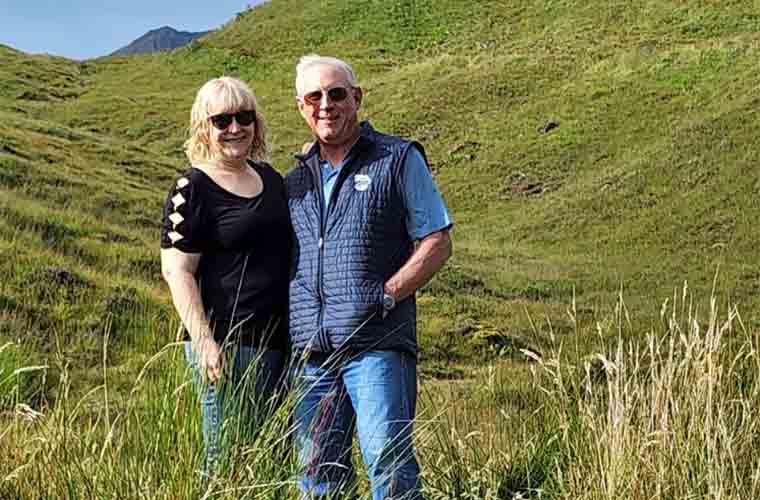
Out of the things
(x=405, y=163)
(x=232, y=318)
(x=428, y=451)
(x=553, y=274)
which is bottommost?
(x=553, y=274)

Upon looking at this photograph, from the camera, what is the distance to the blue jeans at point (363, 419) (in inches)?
139

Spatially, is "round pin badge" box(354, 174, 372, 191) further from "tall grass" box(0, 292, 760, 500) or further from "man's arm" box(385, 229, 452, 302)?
"tall grass" box(0, 292, 760, 500)

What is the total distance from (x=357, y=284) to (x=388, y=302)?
134 mm

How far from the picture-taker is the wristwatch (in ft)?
11.7

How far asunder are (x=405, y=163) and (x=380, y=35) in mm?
47599

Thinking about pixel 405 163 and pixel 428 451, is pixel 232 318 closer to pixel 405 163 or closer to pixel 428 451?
Result: pixel 405 163

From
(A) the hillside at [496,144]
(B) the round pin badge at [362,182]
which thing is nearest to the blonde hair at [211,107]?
(B) the round pin badge at [362,182]

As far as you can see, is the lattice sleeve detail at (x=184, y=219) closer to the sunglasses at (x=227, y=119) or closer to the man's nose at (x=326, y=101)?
the sunglasses at (x=227, y=119)

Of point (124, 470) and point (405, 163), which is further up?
point (405, 163)

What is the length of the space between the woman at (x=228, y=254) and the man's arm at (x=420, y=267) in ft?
1.60

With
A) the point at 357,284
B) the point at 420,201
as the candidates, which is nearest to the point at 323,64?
the point at 420,201

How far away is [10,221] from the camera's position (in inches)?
464

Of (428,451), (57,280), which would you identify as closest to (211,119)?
(428,451)

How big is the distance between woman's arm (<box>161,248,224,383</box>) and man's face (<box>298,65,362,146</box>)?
2.25 ft
